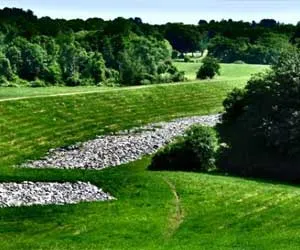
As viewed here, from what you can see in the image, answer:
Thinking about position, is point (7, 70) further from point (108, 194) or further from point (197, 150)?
point (108, 194)

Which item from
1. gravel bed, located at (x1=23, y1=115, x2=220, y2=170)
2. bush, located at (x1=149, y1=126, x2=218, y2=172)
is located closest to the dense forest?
gravel bed, located at (x1=23, y1=115, x2=220, y2=170)

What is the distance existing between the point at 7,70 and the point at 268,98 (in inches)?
3084

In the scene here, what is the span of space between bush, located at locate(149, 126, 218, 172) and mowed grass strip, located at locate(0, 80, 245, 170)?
15777 mm

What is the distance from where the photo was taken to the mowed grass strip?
8000 centimetres

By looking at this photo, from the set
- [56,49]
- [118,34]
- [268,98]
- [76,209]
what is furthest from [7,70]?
[76,209]

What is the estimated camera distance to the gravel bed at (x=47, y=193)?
4738 cm

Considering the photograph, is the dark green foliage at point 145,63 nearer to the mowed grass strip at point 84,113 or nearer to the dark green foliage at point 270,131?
the mowed grass strip at point 84,113

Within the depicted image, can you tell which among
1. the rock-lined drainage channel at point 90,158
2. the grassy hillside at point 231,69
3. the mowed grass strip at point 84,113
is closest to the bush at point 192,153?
the rock-lined drainage channel at point 90,158

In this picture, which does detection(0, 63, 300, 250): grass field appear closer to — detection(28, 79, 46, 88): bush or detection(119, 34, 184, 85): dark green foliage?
detection(28, 79, 46, 88): bush

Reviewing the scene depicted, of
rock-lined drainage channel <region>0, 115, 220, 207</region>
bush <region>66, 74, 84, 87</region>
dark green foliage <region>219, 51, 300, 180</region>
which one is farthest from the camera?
bush <region>66, 74, 84, 87</region>

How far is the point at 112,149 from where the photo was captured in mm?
80312

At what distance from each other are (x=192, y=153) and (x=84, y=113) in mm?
34035

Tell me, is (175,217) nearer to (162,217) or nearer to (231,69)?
(162,217)

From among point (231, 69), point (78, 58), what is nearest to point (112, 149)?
point (78, 58)
